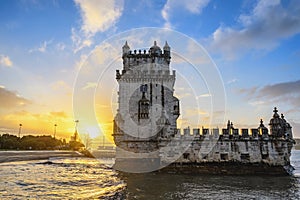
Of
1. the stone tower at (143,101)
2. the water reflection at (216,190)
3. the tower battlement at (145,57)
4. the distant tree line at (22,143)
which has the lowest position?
the water reflection at (216,190)

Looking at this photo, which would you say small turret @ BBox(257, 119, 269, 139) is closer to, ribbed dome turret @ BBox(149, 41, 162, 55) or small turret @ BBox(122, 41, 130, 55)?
ribbed dome turret @ BBox(149, 41, 162, 55)

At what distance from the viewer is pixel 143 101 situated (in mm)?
42500

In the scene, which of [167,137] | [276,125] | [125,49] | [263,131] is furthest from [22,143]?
[276,125]

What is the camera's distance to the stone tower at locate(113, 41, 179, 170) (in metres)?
41.5

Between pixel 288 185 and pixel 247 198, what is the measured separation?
8833 millimetres

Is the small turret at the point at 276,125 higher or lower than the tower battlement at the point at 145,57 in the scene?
lower

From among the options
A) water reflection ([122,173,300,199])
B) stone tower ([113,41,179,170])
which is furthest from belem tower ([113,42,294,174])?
water reflection ([122,173,300,199])

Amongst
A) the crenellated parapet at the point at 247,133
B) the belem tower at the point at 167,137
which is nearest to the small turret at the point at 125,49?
the belem tower at the point at 167,137

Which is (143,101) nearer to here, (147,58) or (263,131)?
(147,58)

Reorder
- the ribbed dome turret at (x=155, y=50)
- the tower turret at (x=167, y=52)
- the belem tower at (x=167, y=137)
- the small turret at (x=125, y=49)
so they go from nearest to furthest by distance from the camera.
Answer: the belem tower at (x=167, y=137), the ribbed dome turret at (x=155, y=50), the small turret at (x=125, y=49), the tower turret at (x=167, y=52)

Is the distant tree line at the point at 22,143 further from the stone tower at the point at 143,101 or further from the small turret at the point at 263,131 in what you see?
the small turret at the point at 263,131

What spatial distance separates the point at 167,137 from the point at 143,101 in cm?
1074

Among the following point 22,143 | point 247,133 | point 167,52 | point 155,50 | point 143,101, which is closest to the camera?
point 247,133

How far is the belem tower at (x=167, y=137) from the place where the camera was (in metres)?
32.0
